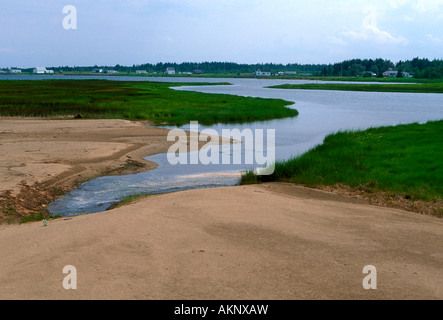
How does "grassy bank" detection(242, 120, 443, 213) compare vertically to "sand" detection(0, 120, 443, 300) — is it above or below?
above

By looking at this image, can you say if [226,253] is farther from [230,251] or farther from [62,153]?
[62,153]

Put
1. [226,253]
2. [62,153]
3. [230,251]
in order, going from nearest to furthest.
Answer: [226,253]
[230,251]
[62,153]

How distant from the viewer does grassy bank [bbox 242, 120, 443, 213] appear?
1429 cm

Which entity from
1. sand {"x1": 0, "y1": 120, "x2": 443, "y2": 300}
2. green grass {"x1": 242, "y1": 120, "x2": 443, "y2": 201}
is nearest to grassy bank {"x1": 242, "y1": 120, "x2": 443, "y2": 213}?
green grass {"x1": 242, "y1": 120, "x2": 443, "y2": 201}

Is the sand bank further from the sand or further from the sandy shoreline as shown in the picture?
the sandy shoreline

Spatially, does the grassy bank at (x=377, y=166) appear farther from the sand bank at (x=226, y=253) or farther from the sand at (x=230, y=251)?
the sand bank at (x=226, y=253)

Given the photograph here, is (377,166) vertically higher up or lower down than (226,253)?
higher up

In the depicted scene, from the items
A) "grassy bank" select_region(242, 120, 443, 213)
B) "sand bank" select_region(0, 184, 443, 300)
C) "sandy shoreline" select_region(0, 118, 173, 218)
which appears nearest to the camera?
"sand bank" select_region(0, 184, 443, 300)

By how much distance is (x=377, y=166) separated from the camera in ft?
55.9

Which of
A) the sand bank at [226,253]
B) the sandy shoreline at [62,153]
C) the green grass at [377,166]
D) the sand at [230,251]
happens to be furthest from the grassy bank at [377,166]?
the sandy shoreline at [62,153]

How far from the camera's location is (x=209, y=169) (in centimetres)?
2147

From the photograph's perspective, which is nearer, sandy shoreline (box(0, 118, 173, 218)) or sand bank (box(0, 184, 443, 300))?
sand bank (box(0, 184, 443, 300))

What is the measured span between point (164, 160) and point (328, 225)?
14258 mm

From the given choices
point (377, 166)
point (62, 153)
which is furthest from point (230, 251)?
point (62, 153)
